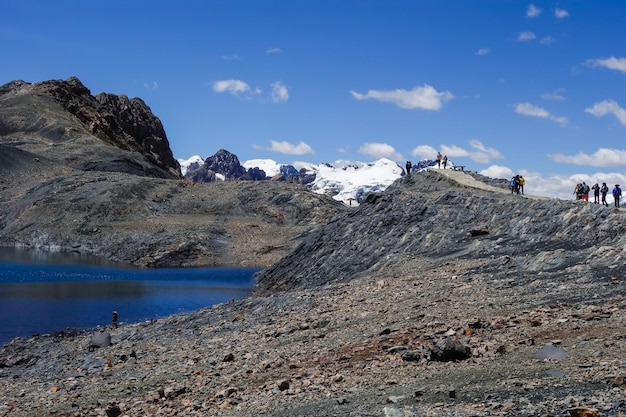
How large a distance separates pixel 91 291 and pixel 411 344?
161 feet

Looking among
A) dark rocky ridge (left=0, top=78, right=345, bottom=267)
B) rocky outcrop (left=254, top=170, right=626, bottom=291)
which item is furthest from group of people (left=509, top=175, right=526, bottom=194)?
dark rocky ridge (left=0, top=78, right=345, bottom=267)

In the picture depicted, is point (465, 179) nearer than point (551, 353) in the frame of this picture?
No

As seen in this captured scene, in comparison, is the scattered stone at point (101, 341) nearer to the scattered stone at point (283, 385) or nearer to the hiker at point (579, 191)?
the scattered stone at point (283, 385)

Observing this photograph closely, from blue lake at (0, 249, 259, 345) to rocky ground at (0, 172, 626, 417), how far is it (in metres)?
8.79

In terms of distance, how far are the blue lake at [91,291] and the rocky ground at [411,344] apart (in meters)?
8.79

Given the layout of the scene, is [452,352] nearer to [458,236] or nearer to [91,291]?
[458,236]

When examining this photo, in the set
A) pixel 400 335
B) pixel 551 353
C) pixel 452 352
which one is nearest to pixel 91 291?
pixel 400 335

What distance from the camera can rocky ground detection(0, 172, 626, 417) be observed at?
53.5 ft

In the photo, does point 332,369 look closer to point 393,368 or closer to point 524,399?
point 393,368

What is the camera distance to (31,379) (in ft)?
91.8

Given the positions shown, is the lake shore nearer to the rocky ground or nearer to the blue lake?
the rocky ground

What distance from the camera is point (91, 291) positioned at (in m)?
64.4

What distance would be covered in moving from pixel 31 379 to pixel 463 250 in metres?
24.4

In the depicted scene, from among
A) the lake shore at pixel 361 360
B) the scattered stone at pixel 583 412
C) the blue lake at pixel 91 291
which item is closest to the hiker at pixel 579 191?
the lake shore at pixel 361 360
